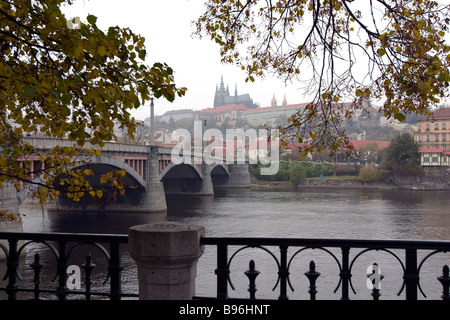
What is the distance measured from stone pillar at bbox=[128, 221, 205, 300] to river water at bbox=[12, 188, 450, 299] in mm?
8646

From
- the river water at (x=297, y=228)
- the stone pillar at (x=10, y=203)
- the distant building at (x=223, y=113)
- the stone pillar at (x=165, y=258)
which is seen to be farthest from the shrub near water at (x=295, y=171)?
the distant building at (x=223, y=113)

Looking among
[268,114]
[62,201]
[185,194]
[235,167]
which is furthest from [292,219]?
[268,114]

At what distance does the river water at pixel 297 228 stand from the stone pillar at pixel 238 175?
30.0 m

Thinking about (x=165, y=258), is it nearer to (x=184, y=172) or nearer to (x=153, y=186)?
(x=153, y=186)

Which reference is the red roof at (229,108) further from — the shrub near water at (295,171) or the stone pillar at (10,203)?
the stone pillar at (10,203)

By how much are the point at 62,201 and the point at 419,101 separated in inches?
1419

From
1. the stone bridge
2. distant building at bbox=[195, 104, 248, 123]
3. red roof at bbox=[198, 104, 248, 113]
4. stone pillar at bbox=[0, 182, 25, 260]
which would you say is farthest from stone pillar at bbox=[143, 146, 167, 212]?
red roof at bbox=[198, 104, 248, 113]

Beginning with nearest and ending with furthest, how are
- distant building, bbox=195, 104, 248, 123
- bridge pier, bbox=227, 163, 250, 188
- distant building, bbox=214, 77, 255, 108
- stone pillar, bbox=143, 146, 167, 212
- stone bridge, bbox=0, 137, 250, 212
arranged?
stone bridge, bbox=0, 137, 250, 212 < stone pillar, bbox=143, 146, 167, 212 < bridge pier, bbox=227, 163, 250, 188 < distant building, bbox=195, 104, 248, 123 < distant building, bbox=214, 77, 255, 108

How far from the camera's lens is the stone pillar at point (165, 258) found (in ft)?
11.8

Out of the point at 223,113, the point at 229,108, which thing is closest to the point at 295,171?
the point at 223,113

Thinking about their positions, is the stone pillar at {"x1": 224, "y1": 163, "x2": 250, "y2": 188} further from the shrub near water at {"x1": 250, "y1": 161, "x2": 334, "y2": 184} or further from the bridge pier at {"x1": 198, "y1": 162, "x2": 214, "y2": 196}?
the bridge pier at {"x1": 198, "y1": 162, "x2": 214, "y2": 196}

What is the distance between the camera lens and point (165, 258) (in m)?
3.59

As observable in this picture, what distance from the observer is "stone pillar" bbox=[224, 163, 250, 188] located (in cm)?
7400

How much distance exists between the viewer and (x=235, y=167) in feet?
246
